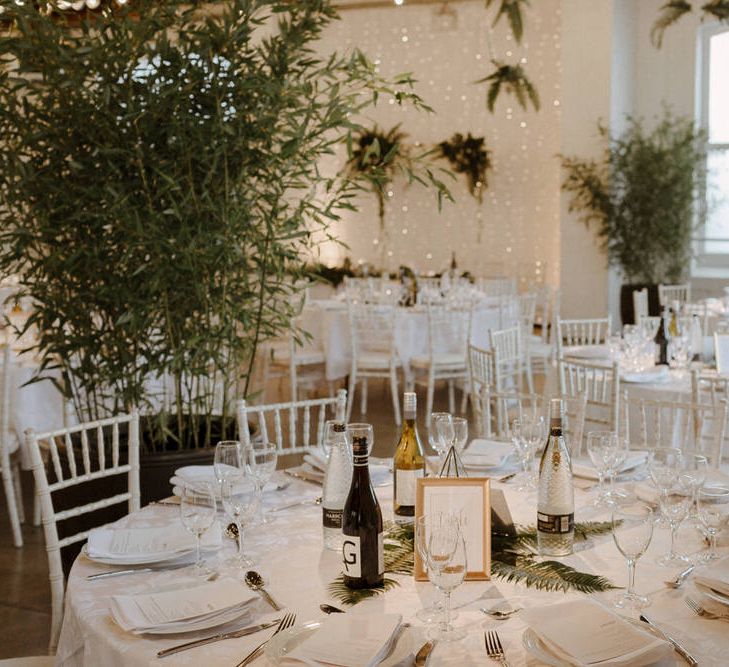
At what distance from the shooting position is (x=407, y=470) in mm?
2369

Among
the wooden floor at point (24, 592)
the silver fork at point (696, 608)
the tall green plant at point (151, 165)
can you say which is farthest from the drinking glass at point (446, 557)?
the wooden floor at point (24, 592)

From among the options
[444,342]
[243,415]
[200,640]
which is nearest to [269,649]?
[200,640]

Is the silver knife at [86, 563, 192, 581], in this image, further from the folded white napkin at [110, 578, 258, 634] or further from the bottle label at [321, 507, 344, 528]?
the bottle label at [321, 507, 344, 528]

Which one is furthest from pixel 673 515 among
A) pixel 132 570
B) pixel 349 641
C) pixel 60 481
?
pixel 60 481

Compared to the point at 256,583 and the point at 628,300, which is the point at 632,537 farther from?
the point at 628,300

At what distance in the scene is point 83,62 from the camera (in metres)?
3.48

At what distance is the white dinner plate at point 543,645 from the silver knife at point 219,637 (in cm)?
48

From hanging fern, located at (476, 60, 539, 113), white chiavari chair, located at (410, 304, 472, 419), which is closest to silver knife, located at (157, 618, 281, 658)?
white chiavari chair, located at (410, 304, 472, 419)

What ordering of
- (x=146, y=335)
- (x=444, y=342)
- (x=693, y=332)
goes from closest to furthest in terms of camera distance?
1. (x=146, y=335)
2. (x=693, y=332)
3. (x=444, y=342)

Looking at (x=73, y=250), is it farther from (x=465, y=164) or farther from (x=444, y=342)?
(x=465, y=164)

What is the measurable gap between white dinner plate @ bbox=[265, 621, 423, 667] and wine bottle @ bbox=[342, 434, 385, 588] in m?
0.25

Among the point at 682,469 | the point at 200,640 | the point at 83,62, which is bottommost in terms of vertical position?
the point at 200,640

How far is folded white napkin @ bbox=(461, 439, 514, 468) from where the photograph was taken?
2850 mm

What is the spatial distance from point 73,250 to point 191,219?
47 cm
